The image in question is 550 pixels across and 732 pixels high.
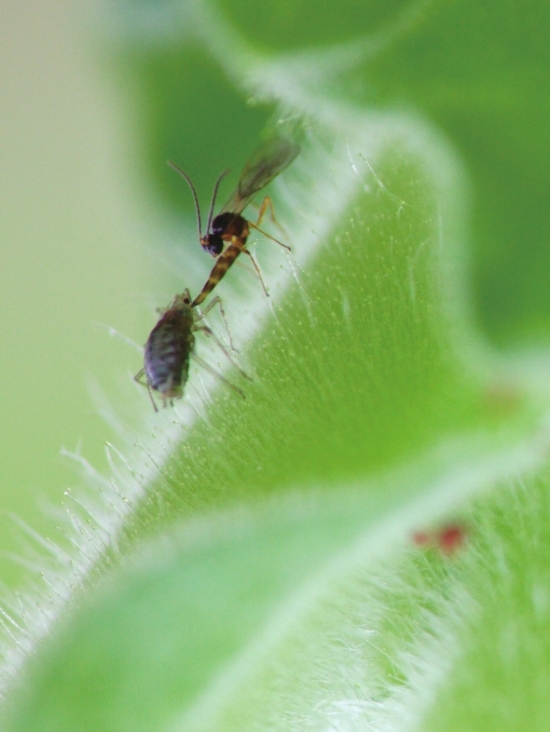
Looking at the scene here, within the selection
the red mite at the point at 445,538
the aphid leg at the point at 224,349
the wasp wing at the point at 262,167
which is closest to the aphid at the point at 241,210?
the wasp wing at the point at 262,167

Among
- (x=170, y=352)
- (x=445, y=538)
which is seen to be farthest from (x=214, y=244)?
(x=445, y=538)

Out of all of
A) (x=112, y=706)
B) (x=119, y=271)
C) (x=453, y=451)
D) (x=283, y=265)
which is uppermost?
(x=119, y=271)

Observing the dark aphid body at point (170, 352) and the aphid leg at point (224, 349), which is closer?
the aphid leg at point (224, 349)

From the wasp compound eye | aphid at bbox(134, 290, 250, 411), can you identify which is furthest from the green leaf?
the wasp compound eye

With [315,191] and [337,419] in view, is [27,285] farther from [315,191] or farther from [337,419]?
[337,419]

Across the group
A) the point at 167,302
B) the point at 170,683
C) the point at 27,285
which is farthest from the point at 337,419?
the point at 27,285

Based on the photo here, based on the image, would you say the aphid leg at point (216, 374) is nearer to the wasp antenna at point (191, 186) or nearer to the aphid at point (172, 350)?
the aphid at point (172, 350)

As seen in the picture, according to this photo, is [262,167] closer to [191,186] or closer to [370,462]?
[191,186]
